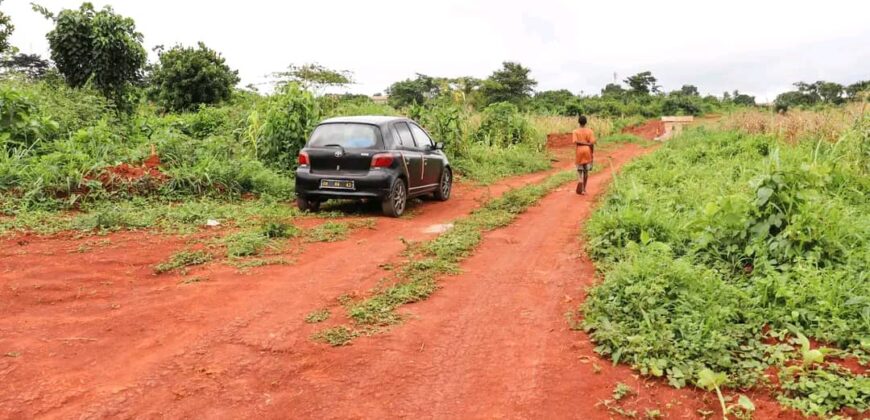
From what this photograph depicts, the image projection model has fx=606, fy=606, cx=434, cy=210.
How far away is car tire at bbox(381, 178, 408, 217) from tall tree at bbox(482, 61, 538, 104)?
1326 inches

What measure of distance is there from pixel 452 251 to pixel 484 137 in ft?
46.2

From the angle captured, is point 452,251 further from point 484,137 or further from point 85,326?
point 484,137

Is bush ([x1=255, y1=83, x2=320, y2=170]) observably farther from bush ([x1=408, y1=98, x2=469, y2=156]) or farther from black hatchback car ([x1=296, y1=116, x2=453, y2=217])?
bush ([x1=408, y1=98, x2=469, y2=156])

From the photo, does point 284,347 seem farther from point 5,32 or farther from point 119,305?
point 5,32

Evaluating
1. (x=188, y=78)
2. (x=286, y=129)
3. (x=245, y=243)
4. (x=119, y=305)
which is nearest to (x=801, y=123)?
(x=286, y=129)

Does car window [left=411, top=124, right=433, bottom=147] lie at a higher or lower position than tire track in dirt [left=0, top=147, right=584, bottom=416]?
higher

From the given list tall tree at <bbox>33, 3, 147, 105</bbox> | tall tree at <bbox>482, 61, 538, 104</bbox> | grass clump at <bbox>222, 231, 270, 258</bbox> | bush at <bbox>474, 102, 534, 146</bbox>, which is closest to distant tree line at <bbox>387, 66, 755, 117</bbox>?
tall tree at <bbox>482, 61, 538, 104</bbox>

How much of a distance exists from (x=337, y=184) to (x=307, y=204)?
725 mm

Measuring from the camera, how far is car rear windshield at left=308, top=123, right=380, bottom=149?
8.66 meters

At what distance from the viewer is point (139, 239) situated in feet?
22.5

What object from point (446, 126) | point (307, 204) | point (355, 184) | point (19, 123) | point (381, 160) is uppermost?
point (19, 123)

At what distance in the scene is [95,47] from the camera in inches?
545

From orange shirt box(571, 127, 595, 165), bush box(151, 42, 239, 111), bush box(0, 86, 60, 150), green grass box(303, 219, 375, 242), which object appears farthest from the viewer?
bush box(151, 42, 239, 111)

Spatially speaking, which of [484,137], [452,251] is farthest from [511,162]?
[452,251]
